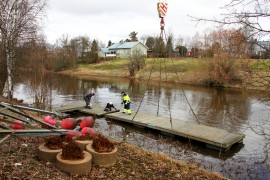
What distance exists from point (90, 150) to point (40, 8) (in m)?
18.3

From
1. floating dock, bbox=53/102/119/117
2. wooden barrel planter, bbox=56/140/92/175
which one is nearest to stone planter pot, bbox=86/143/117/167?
wooden barrel planter, bbox=56/140/92/175

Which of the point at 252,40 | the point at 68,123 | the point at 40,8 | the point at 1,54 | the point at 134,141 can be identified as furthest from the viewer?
the point at 40,8

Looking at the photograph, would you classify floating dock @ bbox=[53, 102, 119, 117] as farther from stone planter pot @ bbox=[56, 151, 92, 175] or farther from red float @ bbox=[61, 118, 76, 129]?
stone planter pot @ bbox=[56, 151, 92, 175]

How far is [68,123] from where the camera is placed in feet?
32.2

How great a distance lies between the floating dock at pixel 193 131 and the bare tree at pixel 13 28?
31.6ft

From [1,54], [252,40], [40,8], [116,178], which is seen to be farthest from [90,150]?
[40,8]

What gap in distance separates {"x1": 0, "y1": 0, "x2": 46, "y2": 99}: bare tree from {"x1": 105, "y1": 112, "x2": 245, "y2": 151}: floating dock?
31.6 ft

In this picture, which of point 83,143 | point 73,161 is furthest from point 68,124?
point 73,161

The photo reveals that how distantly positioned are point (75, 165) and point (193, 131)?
8.86 meters

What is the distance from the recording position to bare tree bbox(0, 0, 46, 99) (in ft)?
65.5

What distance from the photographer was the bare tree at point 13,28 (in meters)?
20.0

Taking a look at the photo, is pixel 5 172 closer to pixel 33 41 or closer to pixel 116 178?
pixel 116 178

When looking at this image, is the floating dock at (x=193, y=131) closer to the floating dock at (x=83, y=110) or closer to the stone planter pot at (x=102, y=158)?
the floating dock at (x=83, y=110)

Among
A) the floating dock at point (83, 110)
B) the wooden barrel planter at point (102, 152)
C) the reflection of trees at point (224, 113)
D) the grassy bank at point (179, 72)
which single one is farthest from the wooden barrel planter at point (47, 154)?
the grassy bank at point (179, 72)
